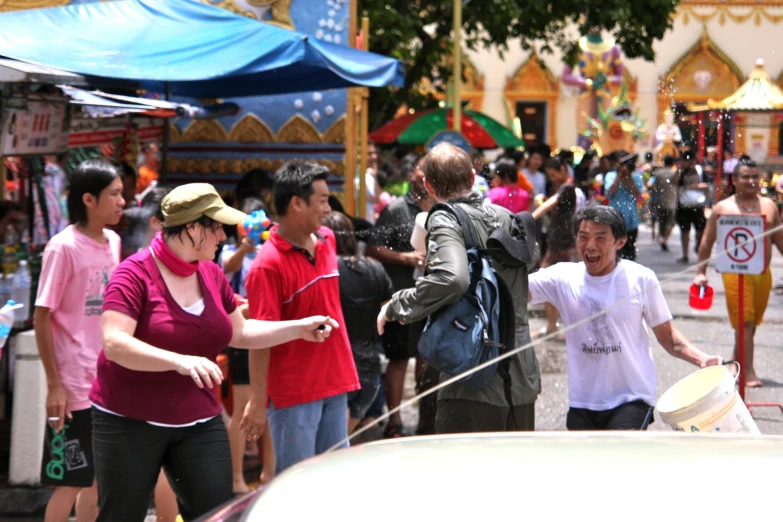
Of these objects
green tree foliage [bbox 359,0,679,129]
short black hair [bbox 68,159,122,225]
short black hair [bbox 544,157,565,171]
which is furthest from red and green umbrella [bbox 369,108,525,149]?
short black hair [bbox 68,159,122,225]

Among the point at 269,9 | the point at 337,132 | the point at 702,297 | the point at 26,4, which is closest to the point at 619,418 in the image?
the point at 702,297

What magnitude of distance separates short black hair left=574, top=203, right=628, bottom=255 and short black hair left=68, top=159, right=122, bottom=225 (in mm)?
1966

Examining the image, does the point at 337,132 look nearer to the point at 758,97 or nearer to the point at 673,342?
the point at 758,97

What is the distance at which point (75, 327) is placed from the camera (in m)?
4.79

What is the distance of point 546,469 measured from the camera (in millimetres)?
2262

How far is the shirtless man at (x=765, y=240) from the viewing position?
23.1 ft

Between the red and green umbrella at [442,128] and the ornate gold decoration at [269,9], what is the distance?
5.17 metres

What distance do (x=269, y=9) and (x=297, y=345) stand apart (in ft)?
21.8

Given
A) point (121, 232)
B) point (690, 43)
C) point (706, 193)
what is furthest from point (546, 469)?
point (690, 43)

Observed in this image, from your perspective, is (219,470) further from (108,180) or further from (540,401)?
(540,401)

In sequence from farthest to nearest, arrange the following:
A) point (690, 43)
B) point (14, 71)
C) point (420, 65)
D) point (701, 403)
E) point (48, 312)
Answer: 1. point (690, 43)
2. point (420, 65)
3. point (14, 71)
4. point (48, 312)
5. point (701, 403)

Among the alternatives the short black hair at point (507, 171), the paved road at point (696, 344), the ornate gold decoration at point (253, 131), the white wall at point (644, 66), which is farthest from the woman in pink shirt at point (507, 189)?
the white wall at point (644, 66)

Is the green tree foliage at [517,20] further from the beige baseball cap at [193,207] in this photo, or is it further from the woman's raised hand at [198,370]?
the woman's raised hand at [198,370]

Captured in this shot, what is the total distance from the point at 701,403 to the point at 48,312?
8.48ft
